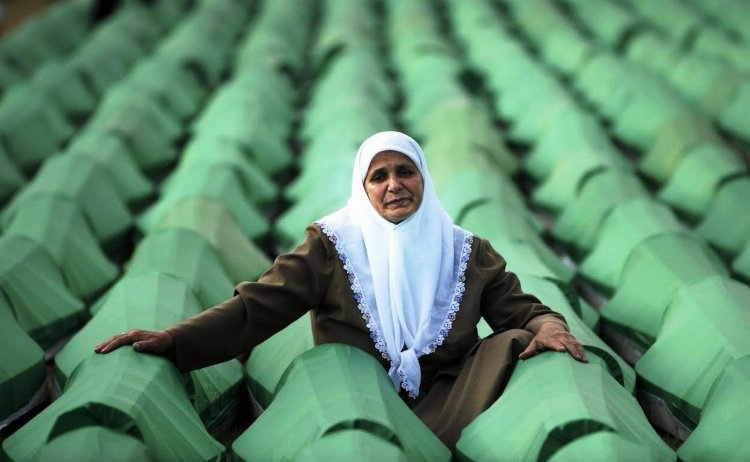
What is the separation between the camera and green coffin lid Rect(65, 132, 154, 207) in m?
4.10

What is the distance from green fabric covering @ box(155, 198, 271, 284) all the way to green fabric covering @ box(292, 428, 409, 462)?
4.33 ft

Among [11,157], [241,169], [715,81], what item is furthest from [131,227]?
[715,81]

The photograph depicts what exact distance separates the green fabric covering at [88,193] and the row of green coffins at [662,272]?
1.57m

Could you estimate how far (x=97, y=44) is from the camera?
22.8 feet

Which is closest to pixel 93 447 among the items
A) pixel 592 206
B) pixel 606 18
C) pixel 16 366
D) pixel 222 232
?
pixel 16 366

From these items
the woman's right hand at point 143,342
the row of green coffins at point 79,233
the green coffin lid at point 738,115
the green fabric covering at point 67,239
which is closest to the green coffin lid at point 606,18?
the green coffin lid at point 738,115

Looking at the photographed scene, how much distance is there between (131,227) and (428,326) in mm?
1957

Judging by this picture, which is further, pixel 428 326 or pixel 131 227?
pixel 131 227

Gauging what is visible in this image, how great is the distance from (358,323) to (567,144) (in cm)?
236

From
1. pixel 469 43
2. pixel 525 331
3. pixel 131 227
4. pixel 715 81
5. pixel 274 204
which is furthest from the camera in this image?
pixel 469 43

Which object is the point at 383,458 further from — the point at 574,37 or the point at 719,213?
the point at 574,37

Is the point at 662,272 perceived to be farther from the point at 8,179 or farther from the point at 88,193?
the point at 8,179

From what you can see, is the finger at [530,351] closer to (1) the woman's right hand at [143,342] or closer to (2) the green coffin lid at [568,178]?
(1) the woman's right hand at [143,342]

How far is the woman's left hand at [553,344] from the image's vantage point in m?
2.07
